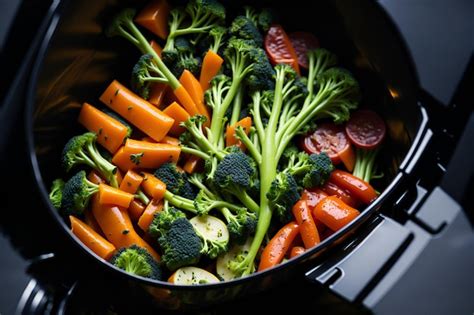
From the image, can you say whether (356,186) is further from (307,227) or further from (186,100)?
(186,100)

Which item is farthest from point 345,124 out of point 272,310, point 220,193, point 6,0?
point 6,0

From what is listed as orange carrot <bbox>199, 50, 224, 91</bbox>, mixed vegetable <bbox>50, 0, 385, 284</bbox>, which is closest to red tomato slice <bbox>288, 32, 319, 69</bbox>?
mixed vegetable <bbox>50, 0, 385, 284</bbox>

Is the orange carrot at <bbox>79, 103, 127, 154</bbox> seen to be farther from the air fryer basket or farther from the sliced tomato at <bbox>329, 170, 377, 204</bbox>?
the sliced tomato at <bbox>329, 170, 377, 204</bbox>

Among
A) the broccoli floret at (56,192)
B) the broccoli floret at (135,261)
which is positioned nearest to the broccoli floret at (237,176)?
the broccoli floret at (135,261)

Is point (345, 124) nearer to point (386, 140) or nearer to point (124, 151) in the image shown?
point (386, 140)

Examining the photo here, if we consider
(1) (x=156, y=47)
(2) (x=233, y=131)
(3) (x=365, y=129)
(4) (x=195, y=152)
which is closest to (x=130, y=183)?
(4) (x=195, y=152)

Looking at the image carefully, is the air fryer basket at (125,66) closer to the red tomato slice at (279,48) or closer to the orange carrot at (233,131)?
the red tomato slice at (279,48)

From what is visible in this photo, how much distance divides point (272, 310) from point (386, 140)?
507mm

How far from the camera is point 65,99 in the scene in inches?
60.6

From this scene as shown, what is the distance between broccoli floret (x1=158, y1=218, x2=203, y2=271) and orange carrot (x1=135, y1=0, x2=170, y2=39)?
1.73 ft

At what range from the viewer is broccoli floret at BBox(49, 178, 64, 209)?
1461 mm

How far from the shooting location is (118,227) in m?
1.44

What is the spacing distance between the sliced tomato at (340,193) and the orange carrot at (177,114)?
37cm

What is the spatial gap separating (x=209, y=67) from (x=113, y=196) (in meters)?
0.41
